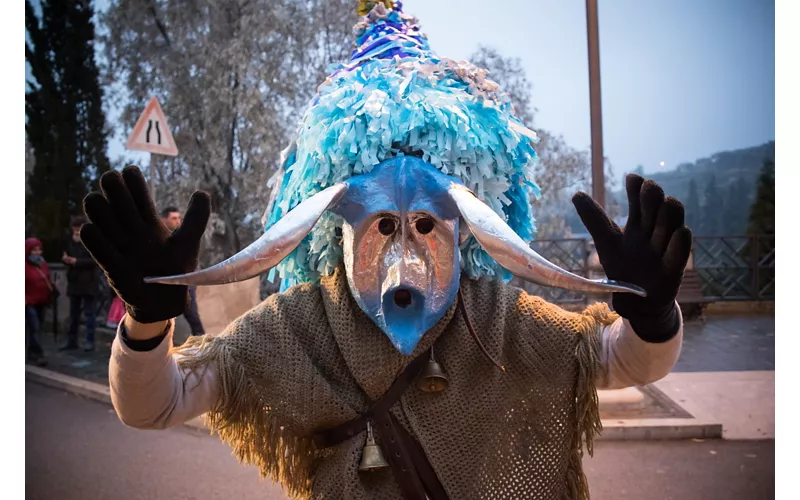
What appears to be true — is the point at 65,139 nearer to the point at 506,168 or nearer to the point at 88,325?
the point at 88,325

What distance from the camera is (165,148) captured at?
487cm

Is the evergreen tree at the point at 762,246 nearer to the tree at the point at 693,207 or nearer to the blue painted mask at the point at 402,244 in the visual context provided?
the tree at the point at 693,207

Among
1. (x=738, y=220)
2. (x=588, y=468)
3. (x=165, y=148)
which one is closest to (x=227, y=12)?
(x=165, y=148)

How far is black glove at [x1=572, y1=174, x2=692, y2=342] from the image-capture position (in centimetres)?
124

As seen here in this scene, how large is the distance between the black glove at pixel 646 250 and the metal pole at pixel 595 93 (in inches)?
122

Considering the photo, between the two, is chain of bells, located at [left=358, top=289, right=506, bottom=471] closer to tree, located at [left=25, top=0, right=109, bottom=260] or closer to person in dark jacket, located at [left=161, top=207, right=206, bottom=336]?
person in dark jacket, located at [left=161, top=207, right=206, bottom=336]

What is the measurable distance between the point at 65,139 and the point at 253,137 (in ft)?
8.43

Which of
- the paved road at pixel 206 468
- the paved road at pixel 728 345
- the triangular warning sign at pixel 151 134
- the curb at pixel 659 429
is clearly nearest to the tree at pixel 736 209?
the paved road at pixel 728 345

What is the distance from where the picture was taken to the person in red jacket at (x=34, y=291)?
19.1 feet

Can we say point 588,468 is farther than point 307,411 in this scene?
Yes

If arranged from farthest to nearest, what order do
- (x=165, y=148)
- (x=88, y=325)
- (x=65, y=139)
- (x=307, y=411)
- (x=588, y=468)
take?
(x=65, y=139) < (x=88, y=325) < (x=165, y=148) < (x=588, y=468) < (x=307, y=411)

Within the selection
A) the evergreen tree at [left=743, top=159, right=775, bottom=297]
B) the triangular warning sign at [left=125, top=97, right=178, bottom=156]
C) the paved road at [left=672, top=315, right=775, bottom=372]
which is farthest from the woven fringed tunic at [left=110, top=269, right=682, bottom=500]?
the evergreen tree at [left=743, top=159, right=775, bottom=297]

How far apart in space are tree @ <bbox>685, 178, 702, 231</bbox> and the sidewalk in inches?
86.4

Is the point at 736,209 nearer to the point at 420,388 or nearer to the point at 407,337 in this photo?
the point at 420,388
